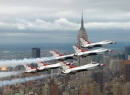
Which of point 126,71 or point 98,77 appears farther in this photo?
point 126,71

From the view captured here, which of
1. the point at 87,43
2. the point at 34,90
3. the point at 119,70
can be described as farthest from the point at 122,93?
the point at 87,43

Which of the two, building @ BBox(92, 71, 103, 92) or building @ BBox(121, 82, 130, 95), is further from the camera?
building @ BBox(92, 71, 103, 92)

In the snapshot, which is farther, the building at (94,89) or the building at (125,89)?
the building at (125,89)

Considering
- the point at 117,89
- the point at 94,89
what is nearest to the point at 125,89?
the point at 117,89

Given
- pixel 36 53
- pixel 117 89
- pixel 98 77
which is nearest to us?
pixel 36 53

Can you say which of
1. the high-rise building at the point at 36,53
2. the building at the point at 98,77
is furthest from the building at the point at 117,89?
the high-rise building at the point at 36,53

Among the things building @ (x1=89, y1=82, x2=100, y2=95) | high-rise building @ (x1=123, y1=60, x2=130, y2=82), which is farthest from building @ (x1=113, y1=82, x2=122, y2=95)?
high-rise building @ (x1=123, y1=60, x2=130, y2=82)

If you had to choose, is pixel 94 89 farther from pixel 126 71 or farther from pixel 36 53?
pixel 126 71

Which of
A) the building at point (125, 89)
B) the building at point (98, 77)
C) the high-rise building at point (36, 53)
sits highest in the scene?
the high-rise building at point (36, 53)

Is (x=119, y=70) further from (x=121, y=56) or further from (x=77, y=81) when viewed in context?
(x=77, y=81)

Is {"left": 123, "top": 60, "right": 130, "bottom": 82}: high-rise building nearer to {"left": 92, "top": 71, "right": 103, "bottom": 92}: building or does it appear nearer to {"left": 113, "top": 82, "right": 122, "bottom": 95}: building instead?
{"left": 92, "top": 71, "right": 103, "bottom": 92}: building

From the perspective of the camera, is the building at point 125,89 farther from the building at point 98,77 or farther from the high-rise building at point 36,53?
the high-rise building at point 36,53
